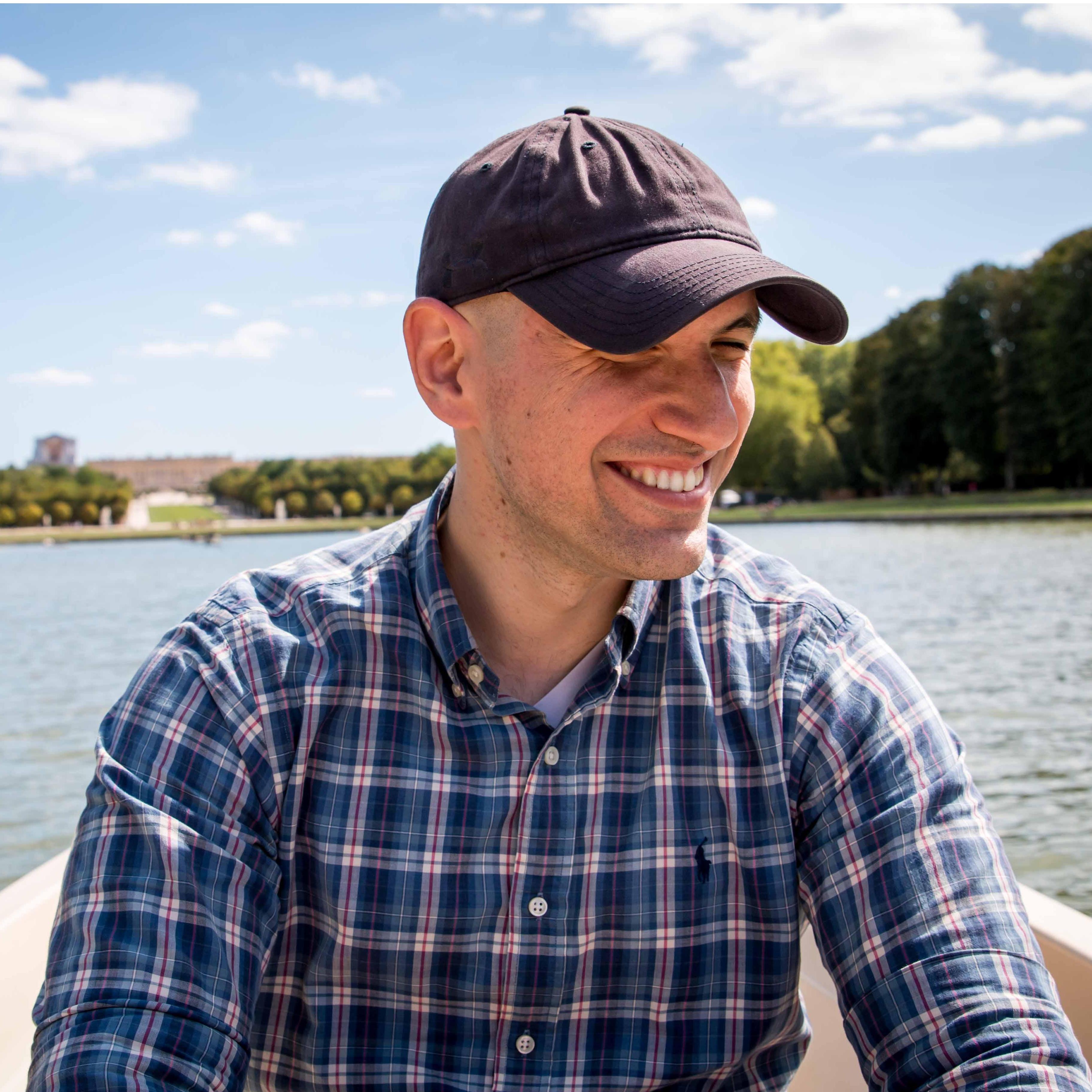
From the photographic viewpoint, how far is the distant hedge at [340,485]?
264ft

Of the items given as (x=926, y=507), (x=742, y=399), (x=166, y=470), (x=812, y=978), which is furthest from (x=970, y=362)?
(x=166, y=470)

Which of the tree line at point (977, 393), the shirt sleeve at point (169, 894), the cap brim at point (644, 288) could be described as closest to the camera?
the shirt sleeve at point (169, 894)

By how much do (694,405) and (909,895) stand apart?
61 cm

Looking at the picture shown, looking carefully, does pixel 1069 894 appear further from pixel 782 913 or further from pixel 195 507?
pixel 195 507

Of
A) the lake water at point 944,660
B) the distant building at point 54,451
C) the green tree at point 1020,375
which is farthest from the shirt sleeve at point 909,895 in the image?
the distant building at point 54,451

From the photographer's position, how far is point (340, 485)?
290 feet

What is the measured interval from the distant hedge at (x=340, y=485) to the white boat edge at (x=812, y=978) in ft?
239

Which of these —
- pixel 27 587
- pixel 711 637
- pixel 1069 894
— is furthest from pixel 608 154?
pixel 27 587

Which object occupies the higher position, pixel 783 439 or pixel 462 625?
pixel 783 439

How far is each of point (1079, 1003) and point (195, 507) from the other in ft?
398

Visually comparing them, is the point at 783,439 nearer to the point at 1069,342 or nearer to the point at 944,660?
the point at 1069,342

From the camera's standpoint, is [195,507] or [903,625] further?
[195,507]

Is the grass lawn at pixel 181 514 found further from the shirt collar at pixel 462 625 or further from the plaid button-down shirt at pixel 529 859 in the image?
the plaid button-down shirt at pixel 529 859

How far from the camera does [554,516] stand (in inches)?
53.2
